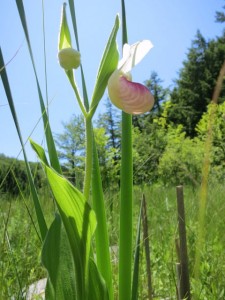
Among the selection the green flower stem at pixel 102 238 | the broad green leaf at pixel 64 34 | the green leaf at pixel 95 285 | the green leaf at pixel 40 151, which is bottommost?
the green leaf at pixel 95 285

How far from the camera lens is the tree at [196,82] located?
16.8 meters

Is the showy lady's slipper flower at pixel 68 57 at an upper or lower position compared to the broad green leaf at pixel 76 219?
upper

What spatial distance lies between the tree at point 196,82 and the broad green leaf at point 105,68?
50.8 ft

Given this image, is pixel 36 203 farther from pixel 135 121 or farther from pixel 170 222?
pixel 135 121

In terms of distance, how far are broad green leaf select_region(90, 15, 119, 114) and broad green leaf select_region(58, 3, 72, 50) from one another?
0.07 metres

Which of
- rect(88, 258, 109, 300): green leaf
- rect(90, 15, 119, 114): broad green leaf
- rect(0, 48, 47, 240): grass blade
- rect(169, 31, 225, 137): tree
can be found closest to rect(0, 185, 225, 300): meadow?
rect(0, 48, 47, 240): grass blade

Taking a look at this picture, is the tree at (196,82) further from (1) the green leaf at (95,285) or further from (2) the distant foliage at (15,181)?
(1) the green leaf at (95,285)

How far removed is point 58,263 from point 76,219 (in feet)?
0.31

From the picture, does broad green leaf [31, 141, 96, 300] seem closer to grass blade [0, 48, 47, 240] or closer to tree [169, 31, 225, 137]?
grass blade [0, 48, 47, 240]

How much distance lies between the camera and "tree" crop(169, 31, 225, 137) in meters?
16.8

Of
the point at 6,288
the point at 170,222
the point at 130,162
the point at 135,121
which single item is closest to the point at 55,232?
the point at 130,162

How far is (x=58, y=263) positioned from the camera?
0.60 meters

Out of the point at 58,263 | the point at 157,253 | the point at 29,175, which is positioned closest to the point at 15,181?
the point at 157,253

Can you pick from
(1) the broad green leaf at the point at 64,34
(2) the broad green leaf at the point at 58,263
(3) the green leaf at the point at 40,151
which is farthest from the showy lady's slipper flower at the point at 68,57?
(2) the broad green leaf at the point at 58,263
